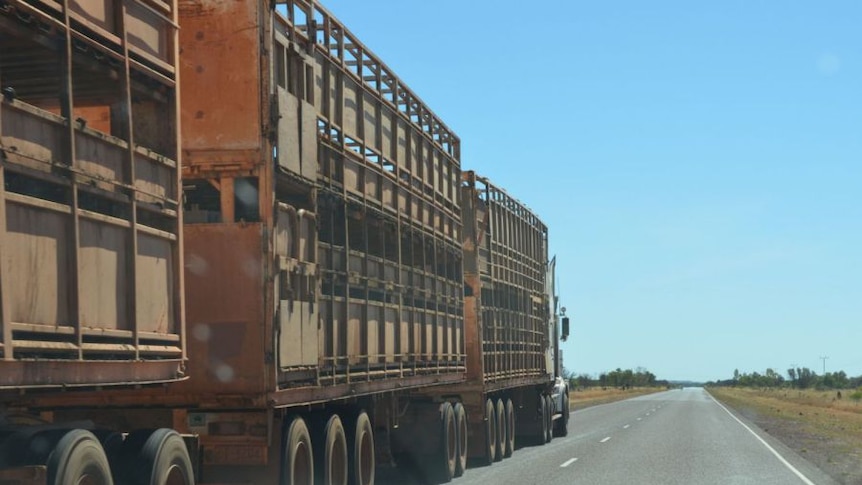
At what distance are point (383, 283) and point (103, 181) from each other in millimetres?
6538

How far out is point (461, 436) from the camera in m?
17.5

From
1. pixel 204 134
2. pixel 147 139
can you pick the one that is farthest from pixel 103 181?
pixel 204 134

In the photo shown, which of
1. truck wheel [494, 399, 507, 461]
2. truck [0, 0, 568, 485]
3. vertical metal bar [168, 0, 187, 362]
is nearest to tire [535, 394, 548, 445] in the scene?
truck wheel [494, 399, 507, 461]

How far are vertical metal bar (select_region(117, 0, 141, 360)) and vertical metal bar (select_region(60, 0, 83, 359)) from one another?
2.01 feet

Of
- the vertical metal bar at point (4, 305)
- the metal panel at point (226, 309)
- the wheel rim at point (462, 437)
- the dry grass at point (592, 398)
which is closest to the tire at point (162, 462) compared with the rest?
the metal panel at point (226, 309)

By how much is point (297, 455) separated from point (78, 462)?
12.9 ft

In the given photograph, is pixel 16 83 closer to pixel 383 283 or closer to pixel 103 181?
pixel 103 181

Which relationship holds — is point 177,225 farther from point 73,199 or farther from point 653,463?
point 653,463

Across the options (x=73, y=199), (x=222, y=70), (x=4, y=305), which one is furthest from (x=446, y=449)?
(x=4, y=305)

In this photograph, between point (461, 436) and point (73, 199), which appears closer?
point (73, 199)

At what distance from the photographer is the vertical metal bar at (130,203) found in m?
6.39

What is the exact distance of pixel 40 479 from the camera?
5.53m

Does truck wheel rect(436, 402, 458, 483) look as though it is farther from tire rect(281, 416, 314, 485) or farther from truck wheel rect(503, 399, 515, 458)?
tire rect(281, 416, 314, 485)

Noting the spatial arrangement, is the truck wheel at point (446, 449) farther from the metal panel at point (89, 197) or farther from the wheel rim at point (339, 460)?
the metal panel at point (89, 197)
